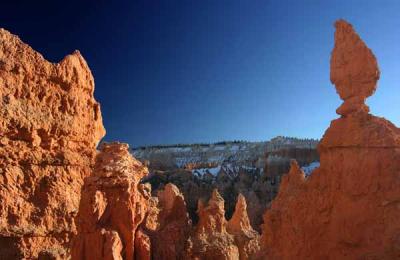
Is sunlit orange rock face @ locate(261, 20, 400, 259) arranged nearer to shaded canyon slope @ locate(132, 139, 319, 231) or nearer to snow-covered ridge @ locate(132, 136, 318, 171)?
shaded canyon slope @ locate(132, 139, 319, 231)

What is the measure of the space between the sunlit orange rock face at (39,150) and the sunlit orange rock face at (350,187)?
599 cm

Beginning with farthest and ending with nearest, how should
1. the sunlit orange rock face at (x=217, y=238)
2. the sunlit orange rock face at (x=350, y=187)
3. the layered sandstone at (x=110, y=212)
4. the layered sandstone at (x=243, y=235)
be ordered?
the layered sandstone at (x=243, y=235), the sunlit orange rock face at (x=217, y=238), the layered sandstone at (x=110, y=212), the sunlit orange rock face at (x=350, y=187)

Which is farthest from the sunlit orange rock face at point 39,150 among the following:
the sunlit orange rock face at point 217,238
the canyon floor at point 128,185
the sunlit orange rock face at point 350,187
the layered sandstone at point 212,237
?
the sunlit orange rock face at point 350,187

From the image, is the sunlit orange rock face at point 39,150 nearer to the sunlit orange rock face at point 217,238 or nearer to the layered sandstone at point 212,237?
the sunlit orange rock face at point 217,238

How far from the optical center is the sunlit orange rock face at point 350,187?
25.5 ft

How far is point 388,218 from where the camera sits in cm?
760

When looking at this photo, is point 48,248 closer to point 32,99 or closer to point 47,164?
point 47,164

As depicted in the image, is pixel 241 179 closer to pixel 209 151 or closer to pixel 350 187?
pixel 350 187

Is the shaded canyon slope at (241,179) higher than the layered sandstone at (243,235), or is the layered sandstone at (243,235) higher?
the shaded canyon slope at (241,179)

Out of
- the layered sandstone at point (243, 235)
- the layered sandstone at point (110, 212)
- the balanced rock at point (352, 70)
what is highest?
the balanced rock at point (352, 70)

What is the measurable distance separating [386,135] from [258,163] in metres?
61.3

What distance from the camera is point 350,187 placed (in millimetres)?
8266

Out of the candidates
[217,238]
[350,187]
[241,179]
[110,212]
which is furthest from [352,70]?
[241,179]

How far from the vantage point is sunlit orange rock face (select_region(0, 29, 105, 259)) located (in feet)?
35.1
